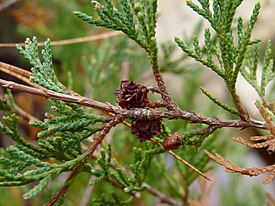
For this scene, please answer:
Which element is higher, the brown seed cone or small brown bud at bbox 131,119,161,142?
the brown seed cone

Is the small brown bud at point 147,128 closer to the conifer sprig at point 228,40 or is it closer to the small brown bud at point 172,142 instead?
the small brown bud at point 172,142

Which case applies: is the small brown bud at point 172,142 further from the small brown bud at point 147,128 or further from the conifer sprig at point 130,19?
the conifer sprig at point 130,19

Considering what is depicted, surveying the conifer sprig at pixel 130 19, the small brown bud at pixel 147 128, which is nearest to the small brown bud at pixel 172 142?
the small brown bud at pixel 147 128

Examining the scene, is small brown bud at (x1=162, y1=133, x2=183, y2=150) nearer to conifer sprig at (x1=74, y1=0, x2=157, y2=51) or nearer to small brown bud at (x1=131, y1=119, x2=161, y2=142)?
small brown bud at (x1=131, y1=119, x2=161, y2=142)

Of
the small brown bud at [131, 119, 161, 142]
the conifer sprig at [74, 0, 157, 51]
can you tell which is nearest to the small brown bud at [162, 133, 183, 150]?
the small brown bud at [131, 119, 161, 142]

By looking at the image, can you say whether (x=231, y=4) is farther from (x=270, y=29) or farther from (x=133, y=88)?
(x=270, y=29)

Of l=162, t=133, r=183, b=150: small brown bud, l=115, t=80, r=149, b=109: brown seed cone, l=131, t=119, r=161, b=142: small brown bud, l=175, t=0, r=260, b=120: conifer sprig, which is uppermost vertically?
l=175, t=0, r=260, b=120: conifer sprig

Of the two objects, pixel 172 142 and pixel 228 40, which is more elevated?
pixel 228 40

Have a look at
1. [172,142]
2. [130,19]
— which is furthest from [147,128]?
[130,19]

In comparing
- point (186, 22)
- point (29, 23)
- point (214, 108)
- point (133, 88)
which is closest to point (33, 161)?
point (133, 88)

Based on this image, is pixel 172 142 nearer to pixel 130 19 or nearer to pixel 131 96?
pixel 131 96

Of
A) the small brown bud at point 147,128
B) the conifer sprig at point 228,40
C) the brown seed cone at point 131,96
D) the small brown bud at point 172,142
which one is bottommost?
the small brown bud at point 172,142

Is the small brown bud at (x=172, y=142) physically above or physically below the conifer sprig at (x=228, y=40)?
below
